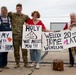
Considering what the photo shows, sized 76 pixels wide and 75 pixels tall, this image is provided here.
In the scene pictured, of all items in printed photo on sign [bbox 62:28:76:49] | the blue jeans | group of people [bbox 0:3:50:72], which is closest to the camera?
group of people [bbox 0:3:50:72]

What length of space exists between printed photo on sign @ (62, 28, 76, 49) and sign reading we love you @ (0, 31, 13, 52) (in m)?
1.69

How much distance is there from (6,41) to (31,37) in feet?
2.58

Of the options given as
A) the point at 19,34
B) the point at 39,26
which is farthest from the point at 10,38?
the point at 39,26

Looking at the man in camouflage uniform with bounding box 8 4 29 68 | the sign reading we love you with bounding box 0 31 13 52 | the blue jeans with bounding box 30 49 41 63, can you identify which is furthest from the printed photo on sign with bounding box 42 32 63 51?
the sign reading we love you with bounding box 0 31 13 52

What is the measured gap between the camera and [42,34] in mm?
9414

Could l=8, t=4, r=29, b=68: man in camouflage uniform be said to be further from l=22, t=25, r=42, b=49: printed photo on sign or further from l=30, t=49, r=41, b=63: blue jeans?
l=30, t=49, r=41, b=63: blue jeans

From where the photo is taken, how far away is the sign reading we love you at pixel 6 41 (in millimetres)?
9141

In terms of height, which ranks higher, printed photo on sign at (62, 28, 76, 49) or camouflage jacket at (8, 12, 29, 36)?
camouflage jacket at (8, 12, 29, 36)

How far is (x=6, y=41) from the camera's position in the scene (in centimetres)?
926

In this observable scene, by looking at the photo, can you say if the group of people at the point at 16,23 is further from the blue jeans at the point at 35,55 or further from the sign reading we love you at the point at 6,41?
the blue jeans at the point at 35,55

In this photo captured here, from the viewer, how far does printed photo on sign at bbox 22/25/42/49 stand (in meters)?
9.20

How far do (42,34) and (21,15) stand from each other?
0.91 metres

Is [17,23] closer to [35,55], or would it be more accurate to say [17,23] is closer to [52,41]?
[35,55]

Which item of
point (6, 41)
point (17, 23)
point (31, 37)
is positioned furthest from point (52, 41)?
point (6, 41)
